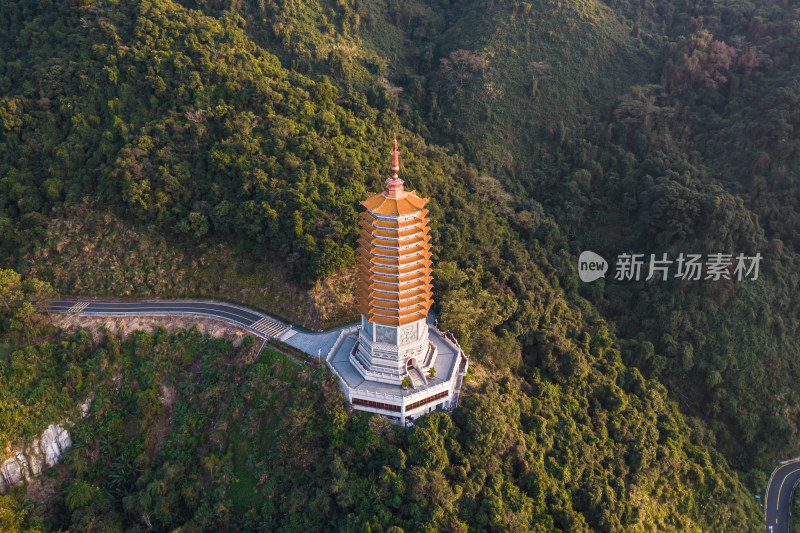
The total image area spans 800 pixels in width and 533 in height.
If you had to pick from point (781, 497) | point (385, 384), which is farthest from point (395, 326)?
point (781, 497)

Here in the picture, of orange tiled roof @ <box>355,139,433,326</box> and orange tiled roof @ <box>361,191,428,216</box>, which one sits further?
orange tiled roof @ <box>355,139,433,326</box>

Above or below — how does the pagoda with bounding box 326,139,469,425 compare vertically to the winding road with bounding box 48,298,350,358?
above

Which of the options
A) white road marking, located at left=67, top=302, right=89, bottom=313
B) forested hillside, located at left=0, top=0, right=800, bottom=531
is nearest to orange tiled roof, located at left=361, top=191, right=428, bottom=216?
forested hillside, located at left=0, top=0, right=800, bottom=531

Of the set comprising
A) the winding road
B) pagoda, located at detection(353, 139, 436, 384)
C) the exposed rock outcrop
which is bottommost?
the exposed rock outcrop

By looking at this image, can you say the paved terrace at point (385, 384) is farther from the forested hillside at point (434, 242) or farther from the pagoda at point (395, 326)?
the forested hillside at point (434, 242)

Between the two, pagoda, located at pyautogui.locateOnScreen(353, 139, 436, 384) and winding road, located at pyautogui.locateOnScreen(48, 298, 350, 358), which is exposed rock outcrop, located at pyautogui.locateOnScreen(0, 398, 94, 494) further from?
pagoda, located at pyautogui.locateOnScreen(353, 139, 436, 384)

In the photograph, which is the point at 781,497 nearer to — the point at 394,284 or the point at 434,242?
the point at 434,242

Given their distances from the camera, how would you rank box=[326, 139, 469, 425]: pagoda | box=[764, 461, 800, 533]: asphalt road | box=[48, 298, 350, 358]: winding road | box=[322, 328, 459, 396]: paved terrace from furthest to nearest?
box=[764, 461, 800, 533]: asphalt road
box=[48, 298, 350, 358]: winding road
box=[322, 328, 459, 396]: paved terrace
box=[326, 139, 469, 425]: pagoda
